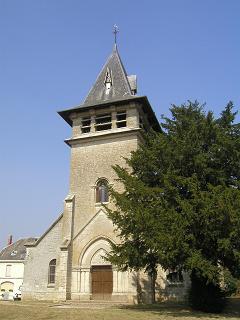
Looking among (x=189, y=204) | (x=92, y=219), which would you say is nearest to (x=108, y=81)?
(x=92, y=219)

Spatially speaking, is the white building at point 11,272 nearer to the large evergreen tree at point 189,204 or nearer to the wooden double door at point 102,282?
the wooden double door at point 102,282

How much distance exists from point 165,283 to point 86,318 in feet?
32.7

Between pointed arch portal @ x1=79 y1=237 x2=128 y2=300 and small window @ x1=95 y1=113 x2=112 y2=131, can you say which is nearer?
pointed arch portal @ x1=79 y1=237 x2=128 y2=300

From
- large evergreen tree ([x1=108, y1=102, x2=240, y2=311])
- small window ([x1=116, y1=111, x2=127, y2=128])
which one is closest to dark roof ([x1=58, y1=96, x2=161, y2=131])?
small window ([x1=116, y1=111, x2=127, y2=128])

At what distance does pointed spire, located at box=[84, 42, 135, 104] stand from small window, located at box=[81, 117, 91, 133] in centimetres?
138

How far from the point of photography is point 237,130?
730 inches

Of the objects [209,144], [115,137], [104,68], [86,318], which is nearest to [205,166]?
[209,144]

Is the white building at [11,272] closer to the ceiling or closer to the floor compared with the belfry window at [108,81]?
closer to the floor

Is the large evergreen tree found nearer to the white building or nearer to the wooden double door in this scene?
the wooden double door

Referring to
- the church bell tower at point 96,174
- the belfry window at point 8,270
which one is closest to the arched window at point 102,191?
the church bell tower at point 96,174

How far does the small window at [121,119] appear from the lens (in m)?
26.1

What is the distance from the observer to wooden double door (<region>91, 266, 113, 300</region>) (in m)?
22.9

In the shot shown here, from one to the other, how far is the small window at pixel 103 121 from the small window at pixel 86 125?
57cm

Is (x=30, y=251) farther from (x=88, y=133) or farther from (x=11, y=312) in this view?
(x=11, y=312)
